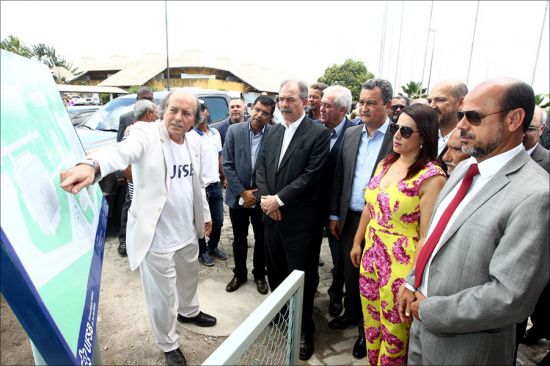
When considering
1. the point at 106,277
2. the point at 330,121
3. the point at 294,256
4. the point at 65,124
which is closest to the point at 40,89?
the point at 65,124

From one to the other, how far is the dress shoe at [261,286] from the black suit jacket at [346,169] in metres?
1.32

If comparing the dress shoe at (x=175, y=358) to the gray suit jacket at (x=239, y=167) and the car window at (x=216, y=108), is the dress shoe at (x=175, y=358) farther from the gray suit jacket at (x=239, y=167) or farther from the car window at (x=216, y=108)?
the car window at (x=216, y=108)

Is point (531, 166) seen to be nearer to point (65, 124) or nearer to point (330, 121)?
point (65, 124)

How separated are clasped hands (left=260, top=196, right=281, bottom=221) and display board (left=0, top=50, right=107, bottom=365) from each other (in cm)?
149

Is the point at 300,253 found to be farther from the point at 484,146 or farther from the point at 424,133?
the point at 484,146

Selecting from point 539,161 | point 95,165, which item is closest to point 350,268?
point 539,161

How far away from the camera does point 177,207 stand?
97.8 inches

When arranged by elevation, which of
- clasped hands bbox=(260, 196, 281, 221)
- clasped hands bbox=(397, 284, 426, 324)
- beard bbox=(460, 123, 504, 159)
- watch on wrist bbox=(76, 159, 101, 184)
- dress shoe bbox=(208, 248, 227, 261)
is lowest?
dress shoe bbox=(208, 248, 227, 261)

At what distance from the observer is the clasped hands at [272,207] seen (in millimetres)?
2637

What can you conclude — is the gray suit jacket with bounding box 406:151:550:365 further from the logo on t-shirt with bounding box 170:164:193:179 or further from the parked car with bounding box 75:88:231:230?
the parked car with bounding box 75:88:231:230

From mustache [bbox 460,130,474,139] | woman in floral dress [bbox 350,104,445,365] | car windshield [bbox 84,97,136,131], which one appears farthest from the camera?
car windshield [bbox 84,97,136,131]

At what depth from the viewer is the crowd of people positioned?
127 cm

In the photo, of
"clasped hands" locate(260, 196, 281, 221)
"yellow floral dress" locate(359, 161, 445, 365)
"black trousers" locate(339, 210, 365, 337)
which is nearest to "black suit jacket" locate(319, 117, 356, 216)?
"black trousers" locate(339, 210, 365, 337)

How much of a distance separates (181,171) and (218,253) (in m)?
2.14
